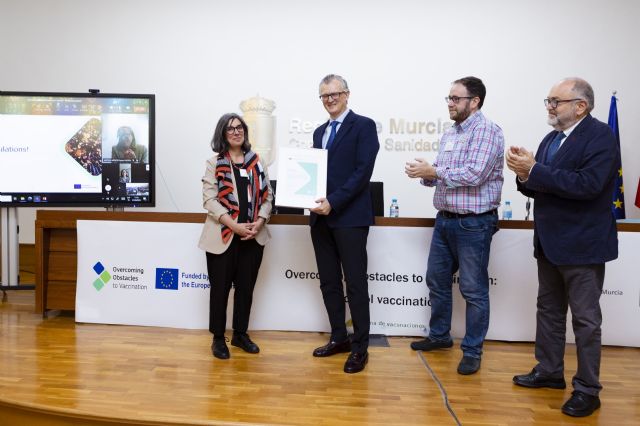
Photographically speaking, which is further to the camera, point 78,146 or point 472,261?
point 78,146

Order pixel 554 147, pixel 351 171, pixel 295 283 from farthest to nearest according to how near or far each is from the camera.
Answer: pixel 295 283
pixel 351 171
pixel 554 147

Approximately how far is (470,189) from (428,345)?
1.00 meters

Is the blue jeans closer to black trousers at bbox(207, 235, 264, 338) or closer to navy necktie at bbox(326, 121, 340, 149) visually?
navy necktie at bbox(326, 121, 340, 149)

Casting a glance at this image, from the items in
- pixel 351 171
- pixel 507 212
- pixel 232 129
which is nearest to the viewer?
pixel 351 171

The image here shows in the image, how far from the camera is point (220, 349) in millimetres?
2844

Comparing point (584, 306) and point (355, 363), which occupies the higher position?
point (584, 306)

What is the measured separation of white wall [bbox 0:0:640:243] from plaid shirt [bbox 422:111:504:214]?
8.36 ft

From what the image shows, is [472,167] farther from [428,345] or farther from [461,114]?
[428,345]

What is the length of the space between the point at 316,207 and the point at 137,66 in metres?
3.68

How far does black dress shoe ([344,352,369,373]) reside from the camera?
2629 millimetres

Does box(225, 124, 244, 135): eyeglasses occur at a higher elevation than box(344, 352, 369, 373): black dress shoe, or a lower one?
higher

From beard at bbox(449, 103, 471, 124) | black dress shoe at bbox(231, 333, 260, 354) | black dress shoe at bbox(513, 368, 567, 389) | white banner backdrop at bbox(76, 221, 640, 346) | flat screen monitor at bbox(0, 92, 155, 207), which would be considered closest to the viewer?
black dress shoe at bbox(513, 368, 567, 389)

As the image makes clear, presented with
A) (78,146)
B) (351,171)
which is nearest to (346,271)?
(351,171)

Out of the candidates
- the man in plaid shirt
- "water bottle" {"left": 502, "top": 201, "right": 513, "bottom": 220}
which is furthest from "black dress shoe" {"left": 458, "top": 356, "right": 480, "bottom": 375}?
"water bottle" {"left": 502, "top": 201, "right": 513, "bottom": 220}
